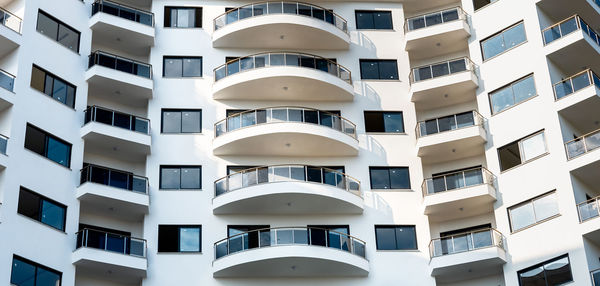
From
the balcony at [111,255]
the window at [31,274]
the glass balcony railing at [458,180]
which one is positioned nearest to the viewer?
the window at [31,274]

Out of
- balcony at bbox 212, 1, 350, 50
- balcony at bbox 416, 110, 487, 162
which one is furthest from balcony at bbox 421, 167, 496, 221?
balcony at bbox 212, 1, 350, 50

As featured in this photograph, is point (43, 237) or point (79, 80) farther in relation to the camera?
point (79, 80)

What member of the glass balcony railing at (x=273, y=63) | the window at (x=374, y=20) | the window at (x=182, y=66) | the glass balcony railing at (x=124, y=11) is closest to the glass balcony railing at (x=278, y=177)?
the glass balcony railing at (x=273, y=63)

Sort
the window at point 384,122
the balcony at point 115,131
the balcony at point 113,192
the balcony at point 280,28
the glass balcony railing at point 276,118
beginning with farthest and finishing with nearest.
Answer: the balcony at point 280,28, the window at point 384,122, the glass balcony railing at point 276,118, the balcony at point 115,131, the balcony at point 113,192

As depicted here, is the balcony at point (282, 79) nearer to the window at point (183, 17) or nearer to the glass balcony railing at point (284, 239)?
the window at point (183, 17)

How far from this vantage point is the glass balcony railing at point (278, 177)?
143ft

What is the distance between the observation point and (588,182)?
42125mm

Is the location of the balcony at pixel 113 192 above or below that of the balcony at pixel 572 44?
below

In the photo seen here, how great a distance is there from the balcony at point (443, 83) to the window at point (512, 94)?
5.21ft

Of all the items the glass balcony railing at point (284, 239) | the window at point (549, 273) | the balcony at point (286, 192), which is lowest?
the window at point (549, 273)

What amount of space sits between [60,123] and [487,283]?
2285 centimetres

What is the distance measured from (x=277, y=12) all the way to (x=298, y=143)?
814cm

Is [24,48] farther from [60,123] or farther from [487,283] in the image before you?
[487,283]

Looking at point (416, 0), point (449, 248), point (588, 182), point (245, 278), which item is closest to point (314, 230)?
point (245, 278)
